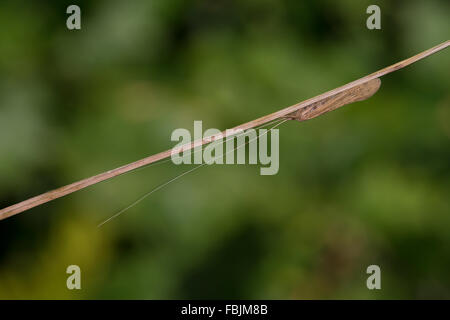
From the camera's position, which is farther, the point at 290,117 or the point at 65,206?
the point at 65,206

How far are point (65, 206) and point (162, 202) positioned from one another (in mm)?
262

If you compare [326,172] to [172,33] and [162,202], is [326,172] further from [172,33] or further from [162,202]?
[172,33]

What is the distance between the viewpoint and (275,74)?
140 cm

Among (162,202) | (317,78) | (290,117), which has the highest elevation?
(317,78)

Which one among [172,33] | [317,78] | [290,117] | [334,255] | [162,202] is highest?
[172,33]

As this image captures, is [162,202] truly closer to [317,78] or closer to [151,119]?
[151,119]

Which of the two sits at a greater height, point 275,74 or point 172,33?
point 172,33

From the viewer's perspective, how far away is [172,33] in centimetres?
147

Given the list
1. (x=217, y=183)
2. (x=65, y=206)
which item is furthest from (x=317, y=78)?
(x=65, y=206)

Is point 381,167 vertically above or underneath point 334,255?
above

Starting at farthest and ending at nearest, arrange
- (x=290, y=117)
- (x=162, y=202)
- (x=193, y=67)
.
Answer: (x=193, y=67), (x=162, y=202), (x=290, y=117)

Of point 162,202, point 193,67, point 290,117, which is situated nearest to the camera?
point 290,117

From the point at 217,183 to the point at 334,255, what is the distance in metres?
0.37

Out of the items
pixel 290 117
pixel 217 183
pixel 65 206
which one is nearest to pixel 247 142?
pixel 217 183
